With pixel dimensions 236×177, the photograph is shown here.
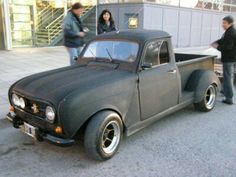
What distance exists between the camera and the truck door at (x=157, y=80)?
13.8 feet

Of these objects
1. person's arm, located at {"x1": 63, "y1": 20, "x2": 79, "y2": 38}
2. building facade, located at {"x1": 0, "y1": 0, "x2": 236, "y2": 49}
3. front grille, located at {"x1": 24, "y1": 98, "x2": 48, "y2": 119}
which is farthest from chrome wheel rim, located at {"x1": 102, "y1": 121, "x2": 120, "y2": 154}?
building facade, located at {"x1": 0, "y1": 0, "x2": 236, "y2": 49}

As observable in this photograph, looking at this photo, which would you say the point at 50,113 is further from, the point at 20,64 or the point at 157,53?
the point at 20,64

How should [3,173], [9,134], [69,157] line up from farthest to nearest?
1. [9,134]
2. [69,157]
3. [3,173]

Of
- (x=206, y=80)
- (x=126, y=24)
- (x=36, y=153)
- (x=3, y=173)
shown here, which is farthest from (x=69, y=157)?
(x=126, y=24)

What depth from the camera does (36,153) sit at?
3932 millimetres

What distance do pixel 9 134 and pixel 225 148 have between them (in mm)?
3310

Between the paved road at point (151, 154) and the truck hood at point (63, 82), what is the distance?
0.84m

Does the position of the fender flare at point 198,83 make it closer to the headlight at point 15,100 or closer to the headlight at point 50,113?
the headlight at point 50,113

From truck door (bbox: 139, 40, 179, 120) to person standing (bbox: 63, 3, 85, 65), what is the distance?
7.15 ft

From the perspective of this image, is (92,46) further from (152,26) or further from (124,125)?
(152,26)

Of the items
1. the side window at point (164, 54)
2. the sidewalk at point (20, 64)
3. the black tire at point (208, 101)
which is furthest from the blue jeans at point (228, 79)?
the sidewalk at point (20, 64)

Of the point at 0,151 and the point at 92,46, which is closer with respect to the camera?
the point at 0,151

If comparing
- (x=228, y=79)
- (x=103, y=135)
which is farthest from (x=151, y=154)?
(x=228, y=79)

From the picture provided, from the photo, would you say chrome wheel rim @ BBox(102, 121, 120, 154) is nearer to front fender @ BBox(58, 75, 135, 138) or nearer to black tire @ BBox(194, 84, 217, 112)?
front fender @ BBox(58, 75, 135, 138)
